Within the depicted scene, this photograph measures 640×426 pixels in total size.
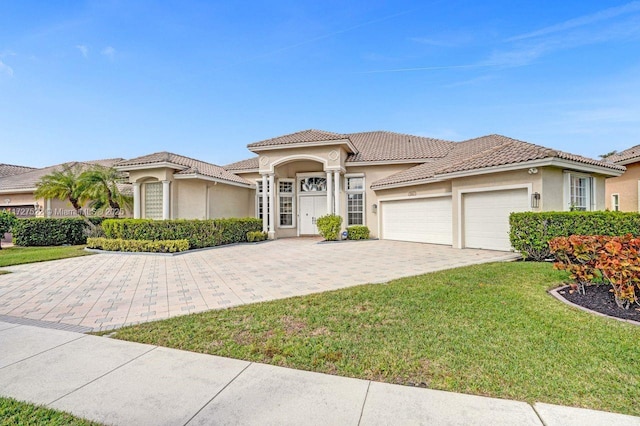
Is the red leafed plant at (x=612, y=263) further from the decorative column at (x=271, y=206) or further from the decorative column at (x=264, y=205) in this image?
the decorative column at (x=264, y=205)

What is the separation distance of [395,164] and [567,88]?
26.5 feet

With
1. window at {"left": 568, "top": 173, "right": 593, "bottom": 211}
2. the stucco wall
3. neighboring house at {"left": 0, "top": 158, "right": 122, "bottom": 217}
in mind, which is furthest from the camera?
neighboring house at {"left": 0, "top": 158, "right": 122, "bottom": 217}

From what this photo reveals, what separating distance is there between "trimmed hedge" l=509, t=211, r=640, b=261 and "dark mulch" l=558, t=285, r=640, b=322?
3.54 metres

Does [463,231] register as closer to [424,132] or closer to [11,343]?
[424,132]

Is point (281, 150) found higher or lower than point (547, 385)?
higher

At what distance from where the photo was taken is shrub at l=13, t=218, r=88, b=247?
16.5m

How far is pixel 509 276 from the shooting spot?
704 cm

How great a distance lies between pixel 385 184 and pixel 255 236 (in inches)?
295

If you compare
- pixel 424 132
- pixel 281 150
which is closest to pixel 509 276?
pixel 281 150

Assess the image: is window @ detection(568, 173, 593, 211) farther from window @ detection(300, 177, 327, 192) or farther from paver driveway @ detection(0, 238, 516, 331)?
window @ detection(300, 177, 327, 192)

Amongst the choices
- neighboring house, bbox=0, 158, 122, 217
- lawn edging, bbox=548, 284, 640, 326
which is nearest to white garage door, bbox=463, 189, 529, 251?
lawn edging, bbox=548, 284, 640, 326

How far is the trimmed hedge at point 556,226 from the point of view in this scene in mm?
8555

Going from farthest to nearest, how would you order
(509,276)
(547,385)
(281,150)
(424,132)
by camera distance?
1. (424,132)
2. (281,150)
3. (509,276)
4. (547,385)

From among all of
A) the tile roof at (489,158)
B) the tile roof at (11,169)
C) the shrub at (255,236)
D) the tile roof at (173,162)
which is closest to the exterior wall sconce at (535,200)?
the tile roof at (489,158)
